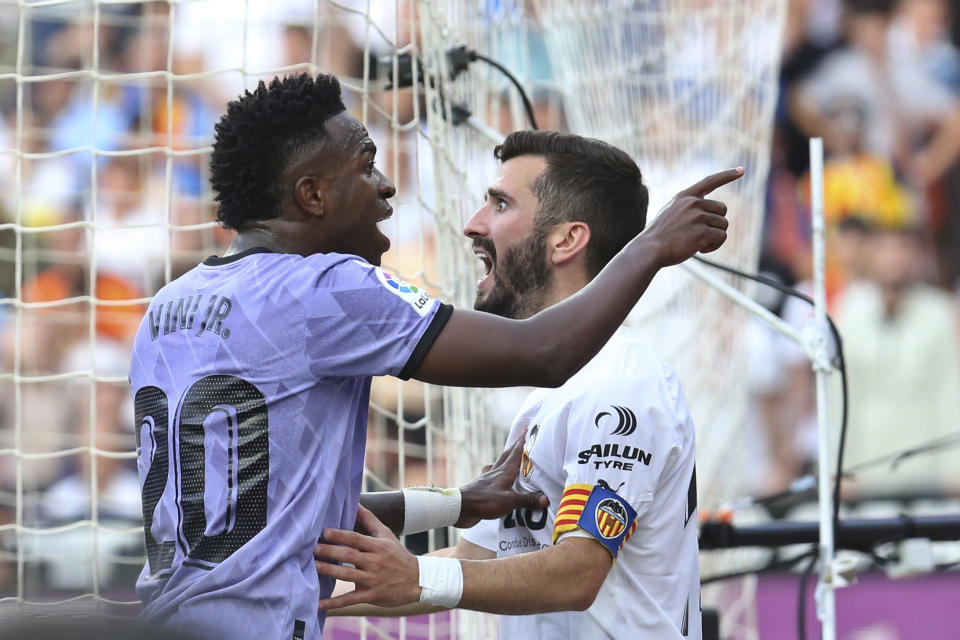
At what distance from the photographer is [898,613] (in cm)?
686

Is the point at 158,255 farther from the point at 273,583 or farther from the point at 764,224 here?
the point at 273,583

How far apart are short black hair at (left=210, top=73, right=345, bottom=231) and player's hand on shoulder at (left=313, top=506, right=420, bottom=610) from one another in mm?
615

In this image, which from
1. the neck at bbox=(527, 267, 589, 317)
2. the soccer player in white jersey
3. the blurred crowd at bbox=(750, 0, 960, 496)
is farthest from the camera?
the blurred crowd at bbox=(750, 0, 960, 496)

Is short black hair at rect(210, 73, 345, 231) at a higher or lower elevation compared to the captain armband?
higher

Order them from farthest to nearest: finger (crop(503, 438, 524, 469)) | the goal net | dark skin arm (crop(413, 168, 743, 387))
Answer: the goal net, finger (crop(503, 438, 524, 469)), dark skin arm (crop(413, 168, 743, 387))

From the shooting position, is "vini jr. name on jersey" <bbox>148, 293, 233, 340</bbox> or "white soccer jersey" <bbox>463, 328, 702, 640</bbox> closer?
"vini jr. name on jersey" <bbox>148, 293, 233, 340</bbox>

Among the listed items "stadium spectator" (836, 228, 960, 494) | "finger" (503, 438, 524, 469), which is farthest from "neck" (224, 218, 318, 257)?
"stadium spectator" (836, 228, 960, 494)

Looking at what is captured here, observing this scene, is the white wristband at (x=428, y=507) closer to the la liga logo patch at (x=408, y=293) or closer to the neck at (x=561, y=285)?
the neck at (x=561, y=285)

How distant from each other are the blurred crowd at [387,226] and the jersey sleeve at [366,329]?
3019mm

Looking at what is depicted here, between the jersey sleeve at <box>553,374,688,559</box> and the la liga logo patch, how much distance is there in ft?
Answer: 2.05

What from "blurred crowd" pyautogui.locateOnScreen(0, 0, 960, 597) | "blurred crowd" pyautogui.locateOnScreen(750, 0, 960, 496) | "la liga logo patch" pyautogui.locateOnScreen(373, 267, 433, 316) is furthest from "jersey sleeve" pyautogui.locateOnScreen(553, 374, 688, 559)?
"blurred crowd" pyautogui.locateOnScreen(750, 0, 960, 496)

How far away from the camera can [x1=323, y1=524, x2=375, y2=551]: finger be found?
2236mm

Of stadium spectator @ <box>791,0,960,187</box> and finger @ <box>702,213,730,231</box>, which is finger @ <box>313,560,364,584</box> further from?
stadium spectator @ <box>791,0,960,187</box>

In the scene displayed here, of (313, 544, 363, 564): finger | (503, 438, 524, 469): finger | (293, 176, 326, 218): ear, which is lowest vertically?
(313, 544, 363, 564): finger
